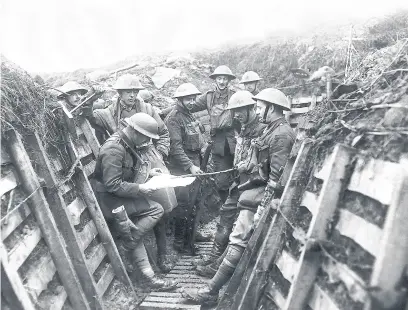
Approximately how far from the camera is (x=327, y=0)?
73.5 feet

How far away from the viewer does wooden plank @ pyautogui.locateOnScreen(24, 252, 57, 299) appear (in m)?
2.81

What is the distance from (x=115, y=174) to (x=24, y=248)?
163 centimetres

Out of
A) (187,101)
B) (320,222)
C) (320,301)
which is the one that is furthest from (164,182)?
(320,301)

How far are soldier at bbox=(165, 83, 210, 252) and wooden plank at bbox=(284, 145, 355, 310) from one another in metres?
3.78

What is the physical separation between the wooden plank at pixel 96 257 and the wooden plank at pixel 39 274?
0.51 metres

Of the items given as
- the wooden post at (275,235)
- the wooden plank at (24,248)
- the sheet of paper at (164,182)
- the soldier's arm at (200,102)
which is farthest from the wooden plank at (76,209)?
the soldier's arm at (200,102)

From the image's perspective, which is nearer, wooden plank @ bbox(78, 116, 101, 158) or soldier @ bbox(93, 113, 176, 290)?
soldier @ bbox(93, 113, 176, 290)

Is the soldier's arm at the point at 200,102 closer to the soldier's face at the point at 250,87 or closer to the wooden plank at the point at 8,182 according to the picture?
the soldier's face at the point at 250,87

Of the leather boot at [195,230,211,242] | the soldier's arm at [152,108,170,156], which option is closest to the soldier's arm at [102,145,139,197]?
the soldier's arm at [152,108,170,156]

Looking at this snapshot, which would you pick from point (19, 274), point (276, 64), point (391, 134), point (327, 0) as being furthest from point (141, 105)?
point (327, 0)

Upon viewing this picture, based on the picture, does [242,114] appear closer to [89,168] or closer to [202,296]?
[89,168]

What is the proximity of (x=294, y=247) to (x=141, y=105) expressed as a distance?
3.94m

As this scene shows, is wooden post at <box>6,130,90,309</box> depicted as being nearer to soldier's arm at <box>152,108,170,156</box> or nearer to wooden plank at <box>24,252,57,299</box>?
wooden plank at <box>24,252,57,299</box>

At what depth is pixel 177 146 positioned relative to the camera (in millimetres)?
6422
